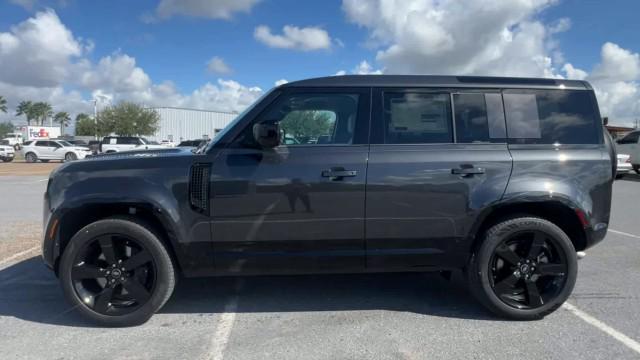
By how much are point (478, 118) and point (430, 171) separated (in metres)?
0.66

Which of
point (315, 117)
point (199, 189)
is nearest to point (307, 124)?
point (315, 117)

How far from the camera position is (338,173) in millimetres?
3637

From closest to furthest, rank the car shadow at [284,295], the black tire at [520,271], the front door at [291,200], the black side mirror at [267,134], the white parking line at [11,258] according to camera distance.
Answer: the black side mirror at [267,134] < the front door at [291,200] < the black tire at [520,271] < the car shadow at [284,295] < the white parking line at [11,258]

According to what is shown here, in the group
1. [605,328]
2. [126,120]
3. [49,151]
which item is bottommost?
[605,328]

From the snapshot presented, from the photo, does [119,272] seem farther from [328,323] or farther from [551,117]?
[551,117]

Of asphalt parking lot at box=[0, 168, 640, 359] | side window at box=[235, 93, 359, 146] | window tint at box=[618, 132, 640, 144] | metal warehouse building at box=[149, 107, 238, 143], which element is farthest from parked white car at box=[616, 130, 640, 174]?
metal warehouse building at box=[149, 107, 238, 143]

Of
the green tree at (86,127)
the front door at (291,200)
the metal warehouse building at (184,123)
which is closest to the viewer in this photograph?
the front door at (291,200)

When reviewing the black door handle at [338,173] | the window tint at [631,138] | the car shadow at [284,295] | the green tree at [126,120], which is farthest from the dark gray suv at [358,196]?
the green tree at [126,120]

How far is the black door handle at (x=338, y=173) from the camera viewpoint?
3.63m

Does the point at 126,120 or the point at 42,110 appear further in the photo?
the point at 42,110

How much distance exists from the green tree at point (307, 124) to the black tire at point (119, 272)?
55.1 inches

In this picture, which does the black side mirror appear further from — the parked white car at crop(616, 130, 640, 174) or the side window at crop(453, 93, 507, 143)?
Result: the parked white car at crop(616, 130, 640, 174)

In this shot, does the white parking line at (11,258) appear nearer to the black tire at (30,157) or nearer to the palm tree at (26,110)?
the black tire at (30,157)

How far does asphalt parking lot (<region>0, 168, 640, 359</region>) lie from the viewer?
326 cm
